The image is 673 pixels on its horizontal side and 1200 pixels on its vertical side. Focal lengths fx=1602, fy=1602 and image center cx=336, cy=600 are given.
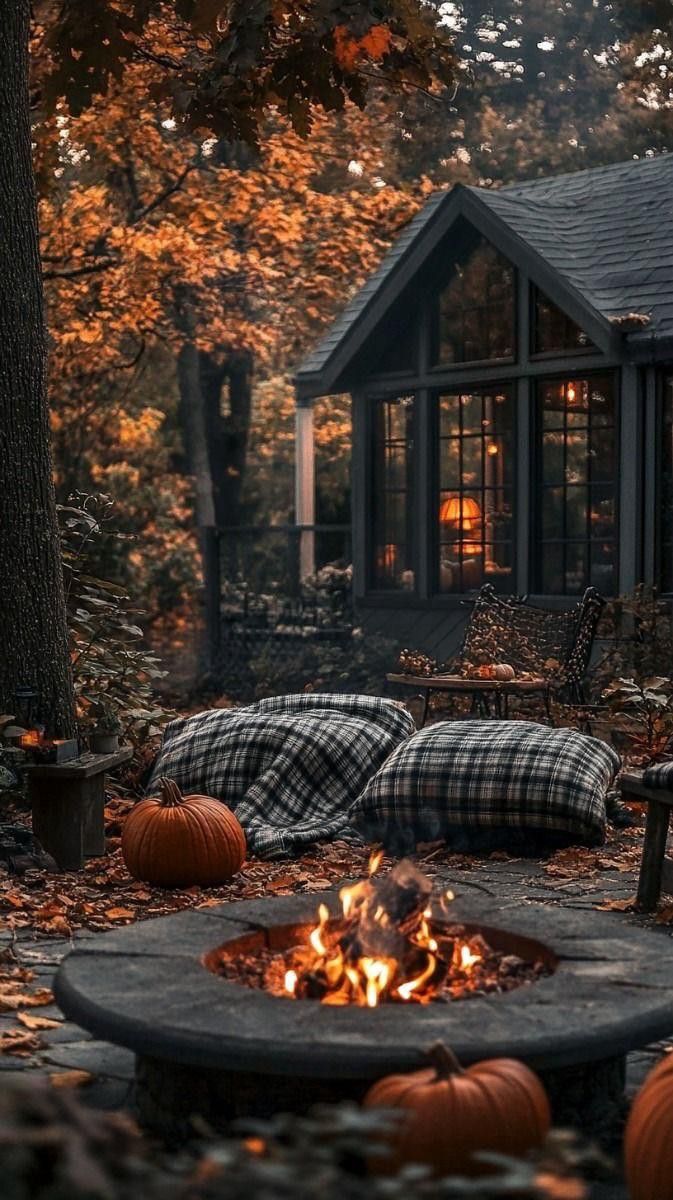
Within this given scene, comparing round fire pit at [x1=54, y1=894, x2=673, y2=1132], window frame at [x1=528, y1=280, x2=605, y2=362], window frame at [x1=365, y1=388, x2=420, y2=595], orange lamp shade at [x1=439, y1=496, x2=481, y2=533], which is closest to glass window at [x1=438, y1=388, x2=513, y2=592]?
orange lamp shade at [x1=439, y1=496, x2=481, y2=533]

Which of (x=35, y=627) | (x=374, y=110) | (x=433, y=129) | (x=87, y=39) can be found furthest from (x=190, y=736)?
(x=433, y=129)

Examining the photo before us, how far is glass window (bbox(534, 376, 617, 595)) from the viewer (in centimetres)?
1443

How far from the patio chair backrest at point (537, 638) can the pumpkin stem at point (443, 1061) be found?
8.41m

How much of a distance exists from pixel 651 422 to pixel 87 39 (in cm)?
650

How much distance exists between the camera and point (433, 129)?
1081 inches

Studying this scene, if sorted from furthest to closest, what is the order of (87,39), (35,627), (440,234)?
1. (440,234)
2. (87,39)
3. (35,627)

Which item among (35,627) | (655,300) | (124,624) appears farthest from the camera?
(655,300)

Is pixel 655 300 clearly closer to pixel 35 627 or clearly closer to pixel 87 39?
pixel 87 39

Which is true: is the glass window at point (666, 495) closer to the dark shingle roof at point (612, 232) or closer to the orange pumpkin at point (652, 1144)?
the dark shingle roof at point (612, 232)

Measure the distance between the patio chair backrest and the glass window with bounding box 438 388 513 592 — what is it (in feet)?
8.74

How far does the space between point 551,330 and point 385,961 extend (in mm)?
11390

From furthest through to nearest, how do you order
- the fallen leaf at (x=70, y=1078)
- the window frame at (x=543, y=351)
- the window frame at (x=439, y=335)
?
the window frame at (x=439, y=335), the window frame at (x=543, y=351), the fallen leaf at (x=70, y=1078)

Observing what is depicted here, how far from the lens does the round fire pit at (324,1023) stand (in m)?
3.63

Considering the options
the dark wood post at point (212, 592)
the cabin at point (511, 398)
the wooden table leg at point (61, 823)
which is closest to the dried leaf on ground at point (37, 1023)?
the wooden table leg at point (61, 823)
